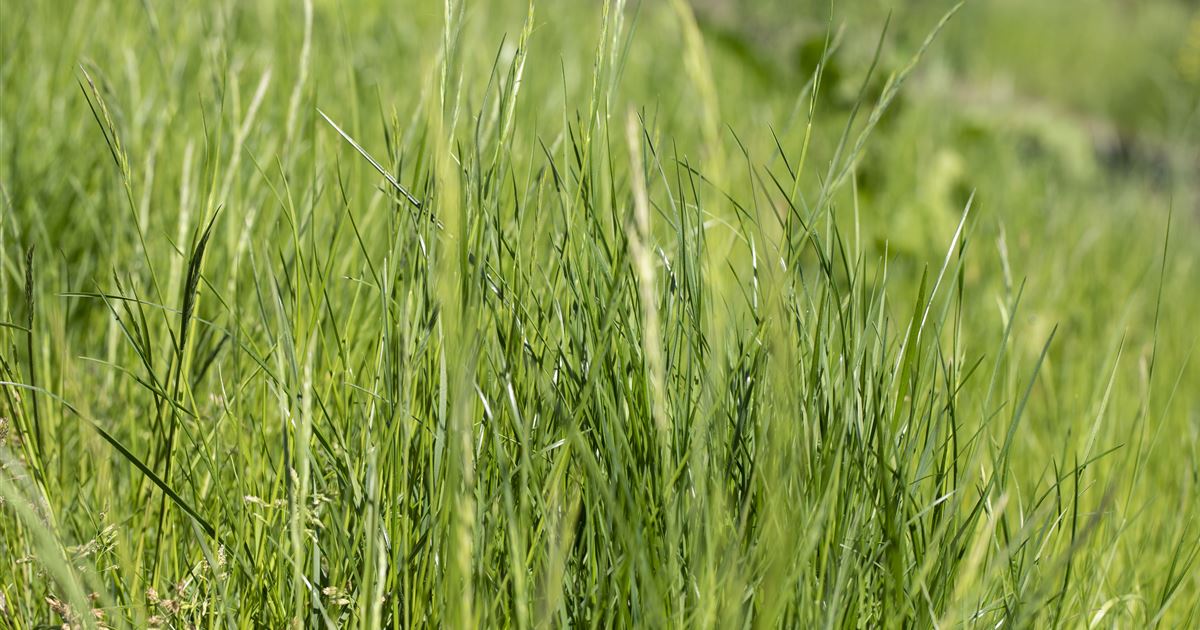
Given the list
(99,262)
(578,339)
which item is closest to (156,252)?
(99,262)

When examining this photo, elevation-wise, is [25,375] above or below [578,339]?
below

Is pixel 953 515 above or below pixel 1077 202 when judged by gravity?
above

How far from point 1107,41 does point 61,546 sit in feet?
32.3

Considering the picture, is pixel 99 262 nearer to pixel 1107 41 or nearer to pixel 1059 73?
pixel 1059 73

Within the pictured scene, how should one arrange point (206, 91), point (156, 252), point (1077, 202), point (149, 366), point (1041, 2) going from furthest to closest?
point (1041, 2) → point (1077, 202) → point (206, 91) → point (156, 252) → point (149, 366)

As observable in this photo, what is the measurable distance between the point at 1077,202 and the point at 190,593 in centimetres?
336

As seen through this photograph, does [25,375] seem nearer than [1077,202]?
Yes

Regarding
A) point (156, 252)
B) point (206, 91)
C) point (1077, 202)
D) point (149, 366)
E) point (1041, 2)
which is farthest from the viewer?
point (1041, 2)

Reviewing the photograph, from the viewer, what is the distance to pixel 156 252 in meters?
1.25

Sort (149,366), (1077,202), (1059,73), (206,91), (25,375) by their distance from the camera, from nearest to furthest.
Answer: (149,366) → (25,375) → (206,91) → (1077,202) → (1059,73)

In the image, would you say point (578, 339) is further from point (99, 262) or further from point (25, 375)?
point (99, 262)

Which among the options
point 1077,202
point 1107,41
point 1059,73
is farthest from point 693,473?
point 1107,41

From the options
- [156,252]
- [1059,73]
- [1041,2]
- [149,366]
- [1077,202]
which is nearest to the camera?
[149,366]

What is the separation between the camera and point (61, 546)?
2.22 ft
